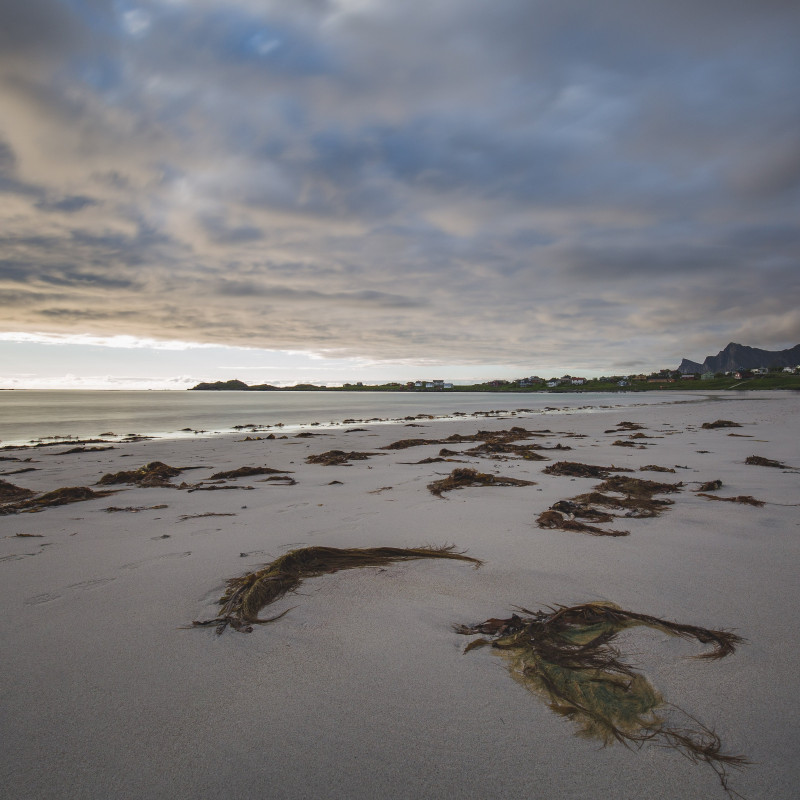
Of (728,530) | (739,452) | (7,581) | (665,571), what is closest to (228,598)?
(7,581)

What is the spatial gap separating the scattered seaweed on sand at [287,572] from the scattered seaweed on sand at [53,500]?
410cm

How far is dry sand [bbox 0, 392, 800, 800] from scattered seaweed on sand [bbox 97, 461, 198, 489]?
216 centimetres

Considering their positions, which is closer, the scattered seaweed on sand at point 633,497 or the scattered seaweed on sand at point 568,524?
the scattered seaweed on sand at point 568,524

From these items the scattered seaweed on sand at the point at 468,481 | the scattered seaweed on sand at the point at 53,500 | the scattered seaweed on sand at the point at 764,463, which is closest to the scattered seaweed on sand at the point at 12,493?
the scattered seaweed on sand at the point at 53,500

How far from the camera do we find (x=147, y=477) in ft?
23.2

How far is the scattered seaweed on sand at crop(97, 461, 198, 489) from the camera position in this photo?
676cm

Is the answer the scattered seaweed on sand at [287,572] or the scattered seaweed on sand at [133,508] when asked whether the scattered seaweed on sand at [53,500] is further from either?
the scattered seaweed on sand at [287,572]

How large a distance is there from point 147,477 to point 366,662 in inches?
258

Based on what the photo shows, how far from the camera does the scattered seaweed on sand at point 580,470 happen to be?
6.71m

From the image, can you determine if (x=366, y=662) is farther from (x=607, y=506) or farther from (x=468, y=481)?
(x=468, y=481)

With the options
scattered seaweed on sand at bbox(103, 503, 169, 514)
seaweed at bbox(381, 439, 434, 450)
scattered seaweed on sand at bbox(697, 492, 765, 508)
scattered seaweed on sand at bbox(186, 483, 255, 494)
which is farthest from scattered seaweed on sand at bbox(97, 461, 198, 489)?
scattered seaweed on sand at bbox(697, 492, 765, 508)

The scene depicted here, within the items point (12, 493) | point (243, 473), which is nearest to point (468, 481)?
point (243, 473)

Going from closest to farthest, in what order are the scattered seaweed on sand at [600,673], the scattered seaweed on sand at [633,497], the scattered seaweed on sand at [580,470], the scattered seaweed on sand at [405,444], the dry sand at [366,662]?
1. the dry sand at [366,662]
2. the scattered seaweed on sand at [600,673]
3. the scattered seaweed on sand at [633,497]
4. the scattered seaweed on sand at [580,470]
5. the scattered seaweed on sand at [405,444]

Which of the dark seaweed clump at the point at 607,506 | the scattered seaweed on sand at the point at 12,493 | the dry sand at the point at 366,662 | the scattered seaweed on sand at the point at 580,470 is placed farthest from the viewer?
the scattered seaweed on sand at the point at 580,470
